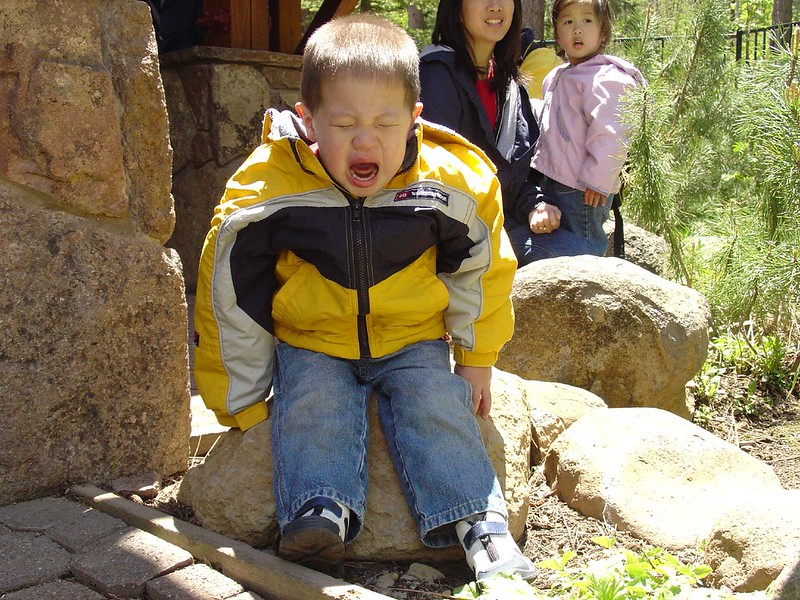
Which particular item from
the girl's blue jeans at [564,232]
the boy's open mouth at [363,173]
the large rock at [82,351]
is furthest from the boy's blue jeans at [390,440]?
the girl's blue jeans at [564,232]

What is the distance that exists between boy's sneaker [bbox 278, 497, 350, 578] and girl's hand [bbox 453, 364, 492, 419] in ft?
1.91

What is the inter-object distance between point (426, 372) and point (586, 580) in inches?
29.8

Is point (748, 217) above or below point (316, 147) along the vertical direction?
below

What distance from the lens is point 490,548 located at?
81.8 inches

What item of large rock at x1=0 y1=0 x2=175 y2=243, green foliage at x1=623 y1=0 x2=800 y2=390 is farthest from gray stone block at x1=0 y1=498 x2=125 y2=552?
green foliage at x1=623 y1=0 x2=800 y2=390

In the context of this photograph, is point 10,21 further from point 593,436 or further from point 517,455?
point 593,436

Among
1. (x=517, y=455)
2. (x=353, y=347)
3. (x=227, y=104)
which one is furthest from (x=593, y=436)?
(x=227, y=104)

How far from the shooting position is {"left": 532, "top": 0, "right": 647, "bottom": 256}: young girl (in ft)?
12.7

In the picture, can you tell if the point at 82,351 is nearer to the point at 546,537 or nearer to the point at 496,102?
the point at 546,537

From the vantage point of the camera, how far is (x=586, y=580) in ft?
5.82

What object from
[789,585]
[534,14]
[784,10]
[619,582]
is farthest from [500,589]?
[784,10]

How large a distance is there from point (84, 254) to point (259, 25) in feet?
11.4

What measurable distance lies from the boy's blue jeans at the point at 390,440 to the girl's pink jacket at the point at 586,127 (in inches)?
69.0

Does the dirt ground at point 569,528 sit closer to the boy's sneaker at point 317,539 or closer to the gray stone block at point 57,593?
the boy's sneaker at point 317,539
